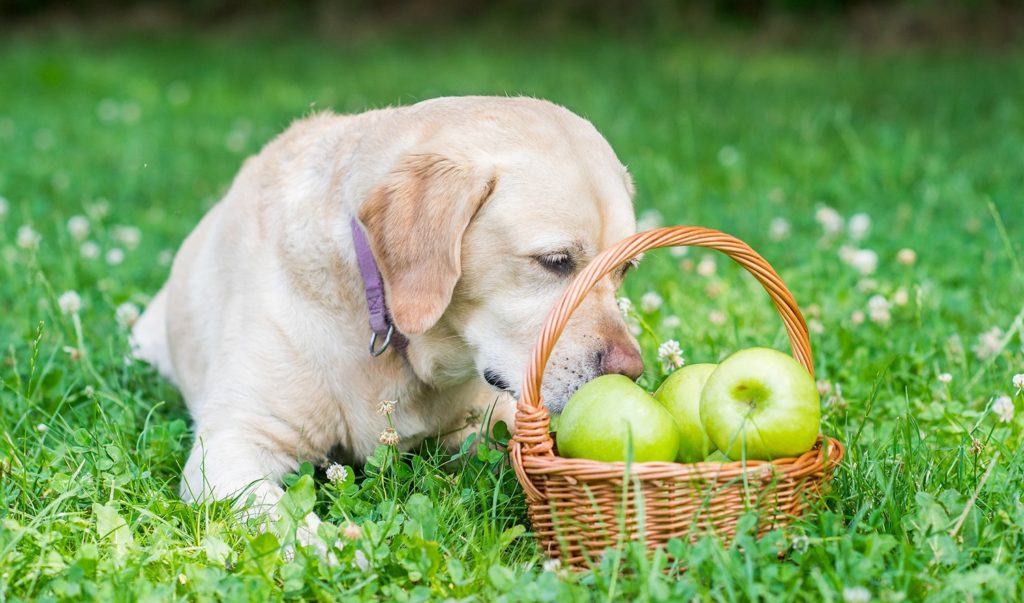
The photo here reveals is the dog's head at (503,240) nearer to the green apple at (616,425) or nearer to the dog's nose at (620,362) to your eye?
the dog's nose at (620,362)

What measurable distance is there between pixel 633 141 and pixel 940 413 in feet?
14.3

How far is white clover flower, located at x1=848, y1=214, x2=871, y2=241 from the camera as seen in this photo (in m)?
5.16

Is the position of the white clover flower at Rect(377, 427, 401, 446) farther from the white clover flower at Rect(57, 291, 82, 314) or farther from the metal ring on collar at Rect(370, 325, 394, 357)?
the white clover flower at Rect(57, 291, 82, 314)

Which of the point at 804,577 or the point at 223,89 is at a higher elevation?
the point at 804,577

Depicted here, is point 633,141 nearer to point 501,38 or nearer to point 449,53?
point 449,53

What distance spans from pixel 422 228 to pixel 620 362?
24.5 inches

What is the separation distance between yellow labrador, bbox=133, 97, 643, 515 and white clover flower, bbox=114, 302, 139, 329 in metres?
0.82

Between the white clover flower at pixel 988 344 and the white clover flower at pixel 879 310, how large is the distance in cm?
32

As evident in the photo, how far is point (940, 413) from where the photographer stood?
10.9 ft

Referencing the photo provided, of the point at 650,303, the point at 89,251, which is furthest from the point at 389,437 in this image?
the point at 89,251

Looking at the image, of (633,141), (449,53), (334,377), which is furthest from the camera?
(449,53)

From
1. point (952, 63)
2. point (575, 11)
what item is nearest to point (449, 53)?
point (575, 11)

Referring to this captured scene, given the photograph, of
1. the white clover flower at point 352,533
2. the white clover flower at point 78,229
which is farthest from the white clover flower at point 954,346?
the white clover flower at point 78,229

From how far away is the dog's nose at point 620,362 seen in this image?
2812 mm
